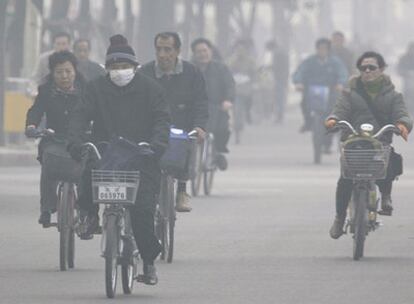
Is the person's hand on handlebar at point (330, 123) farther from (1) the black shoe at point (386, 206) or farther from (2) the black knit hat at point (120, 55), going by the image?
(2) the black knit hat at point (120, 55)

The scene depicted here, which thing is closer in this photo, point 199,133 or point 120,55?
point 120,55

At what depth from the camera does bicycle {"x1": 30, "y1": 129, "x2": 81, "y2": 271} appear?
1475 centimetres

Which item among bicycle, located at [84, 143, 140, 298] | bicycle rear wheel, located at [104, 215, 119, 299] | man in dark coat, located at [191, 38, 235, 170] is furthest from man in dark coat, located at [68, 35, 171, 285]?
man in dark coat, located at [191, 38, 235, 170]

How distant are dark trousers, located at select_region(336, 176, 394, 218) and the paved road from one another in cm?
36

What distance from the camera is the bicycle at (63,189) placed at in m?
14.7

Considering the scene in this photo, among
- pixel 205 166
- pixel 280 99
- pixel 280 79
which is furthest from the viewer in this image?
pixel 280 79

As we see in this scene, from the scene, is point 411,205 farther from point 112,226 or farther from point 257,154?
point 257,154

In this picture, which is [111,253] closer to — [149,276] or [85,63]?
[149,276]

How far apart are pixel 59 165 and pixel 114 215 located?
2.66 m

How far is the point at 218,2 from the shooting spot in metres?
53.0

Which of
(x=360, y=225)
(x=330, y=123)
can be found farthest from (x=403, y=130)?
(x=360, y=225)

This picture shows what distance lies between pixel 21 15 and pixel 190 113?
16.5 m

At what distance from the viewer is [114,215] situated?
12.8 metres

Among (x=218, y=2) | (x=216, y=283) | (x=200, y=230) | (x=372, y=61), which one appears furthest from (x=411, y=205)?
(x=218, y=2)
